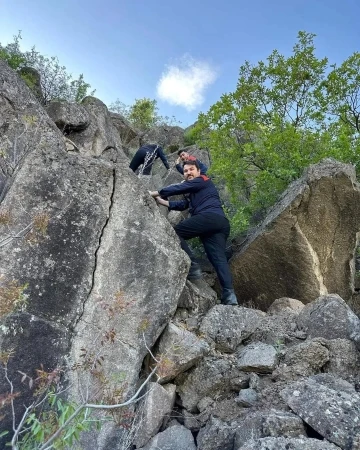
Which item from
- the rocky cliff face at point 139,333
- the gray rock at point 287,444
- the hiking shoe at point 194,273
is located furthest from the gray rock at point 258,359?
the hiking shoe at point 194,273

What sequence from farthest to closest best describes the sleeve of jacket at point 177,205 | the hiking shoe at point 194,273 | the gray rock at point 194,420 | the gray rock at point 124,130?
the gray rock at point 124,130 < the sleeve of jacket at point 177,205 < the hiking shoe at point 194,273 < the gray rock at point 194,420

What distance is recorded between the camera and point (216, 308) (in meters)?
5.99

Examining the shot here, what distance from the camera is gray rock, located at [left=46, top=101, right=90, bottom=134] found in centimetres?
1442

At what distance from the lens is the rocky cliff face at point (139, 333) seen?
12.6 feet

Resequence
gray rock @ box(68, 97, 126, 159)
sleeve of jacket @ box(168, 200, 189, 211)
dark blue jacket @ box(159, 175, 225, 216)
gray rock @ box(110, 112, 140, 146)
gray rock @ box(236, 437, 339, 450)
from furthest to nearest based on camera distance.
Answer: gray rock @ box(110, 112, 140, 146), gray rock @ box(68, 97, 126, 159), sleeve of jacket @ box(168, 200, 189, 211), dark blue jacket @ box(159, 175, 225, 216), gray rock @ box(236, 437, 339, 450)

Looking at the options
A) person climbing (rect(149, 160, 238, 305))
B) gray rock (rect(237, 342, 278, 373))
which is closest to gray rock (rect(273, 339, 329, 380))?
gray rock (rect(237, 342, 278, 373))

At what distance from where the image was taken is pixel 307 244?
775 centimetres

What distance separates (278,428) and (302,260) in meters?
4.63

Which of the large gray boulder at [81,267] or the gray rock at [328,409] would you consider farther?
the large gray boulder at [81,267]

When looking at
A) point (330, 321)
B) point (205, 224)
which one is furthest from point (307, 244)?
point (330, 321)

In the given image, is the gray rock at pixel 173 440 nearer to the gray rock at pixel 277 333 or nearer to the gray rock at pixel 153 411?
the gray rock at pixel 153 411

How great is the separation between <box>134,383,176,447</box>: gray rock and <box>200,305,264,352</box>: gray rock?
1132mm

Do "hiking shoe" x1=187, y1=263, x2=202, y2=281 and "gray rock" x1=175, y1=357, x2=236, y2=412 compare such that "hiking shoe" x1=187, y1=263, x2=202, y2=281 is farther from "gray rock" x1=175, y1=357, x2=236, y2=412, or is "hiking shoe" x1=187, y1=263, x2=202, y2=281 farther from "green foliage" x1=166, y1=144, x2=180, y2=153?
"green foliage" x1=166, y1=144, x2=180, y2=153

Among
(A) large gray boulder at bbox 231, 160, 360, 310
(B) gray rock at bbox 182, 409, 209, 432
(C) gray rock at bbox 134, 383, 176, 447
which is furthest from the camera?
(A) large gray boulder at bbox 231, 160, 360, 310
